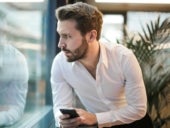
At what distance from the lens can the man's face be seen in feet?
5.90

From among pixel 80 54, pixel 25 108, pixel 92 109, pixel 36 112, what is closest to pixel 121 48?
pixel 80 54

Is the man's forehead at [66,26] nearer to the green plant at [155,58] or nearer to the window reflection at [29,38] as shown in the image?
the window reflection at [29,38]

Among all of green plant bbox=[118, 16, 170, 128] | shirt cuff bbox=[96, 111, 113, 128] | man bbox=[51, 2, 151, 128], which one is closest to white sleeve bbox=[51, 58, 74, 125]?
man bbox=[51, 2, 151, 128]

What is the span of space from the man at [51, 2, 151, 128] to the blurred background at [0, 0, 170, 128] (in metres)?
0.37

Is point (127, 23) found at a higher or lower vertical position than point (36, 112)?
higher

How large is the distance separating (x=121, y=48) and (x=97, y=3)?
1554 mm

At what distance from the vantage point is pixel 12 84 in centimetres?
204

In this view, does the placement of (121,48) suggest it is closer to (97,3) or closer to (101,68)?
(101,68)

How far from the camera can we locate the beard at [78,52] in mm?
1809

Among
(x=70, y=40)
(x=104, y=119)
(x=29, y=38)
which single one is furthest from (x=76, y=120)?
(x=29, y=38)

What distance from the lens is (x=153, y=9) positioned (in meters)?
3.38

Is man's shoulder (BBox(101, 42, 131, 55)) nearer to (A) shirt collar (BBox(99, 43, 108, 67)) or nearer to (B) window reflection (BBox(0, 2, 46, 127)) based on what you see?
(A) shirt collar (BBox(99, 43, 108, 67))

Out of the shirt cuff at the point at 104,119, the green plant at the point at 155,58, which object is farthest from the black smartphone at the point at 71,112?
the green plant at the point at 155,58

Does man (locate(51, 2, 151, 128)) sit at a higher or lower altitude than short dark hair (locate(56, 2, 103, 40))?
lower
